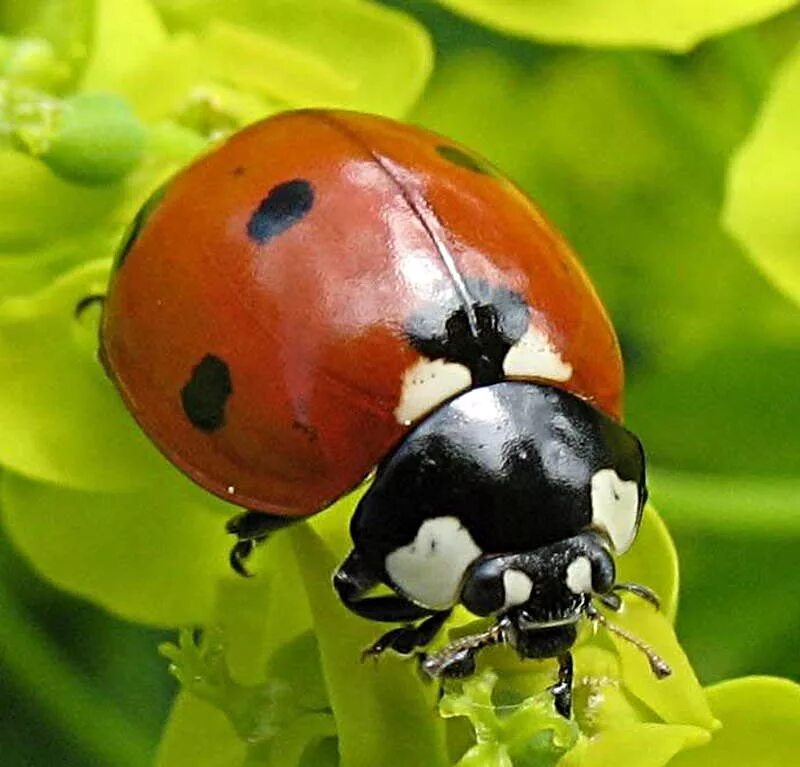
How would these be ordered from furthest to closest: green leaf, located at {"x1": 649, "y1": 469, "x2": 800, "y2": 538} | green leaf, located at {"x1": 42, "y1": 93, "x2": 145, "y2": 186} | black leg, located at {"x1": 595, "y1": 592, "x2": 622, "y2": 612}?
green leaf, located at {"x1": 649, "y1": 469, "x2": 800, "y2": 538}
green leaf, located at {"x1": 42, "y1": 93, "x2": 145, "y2": 186}
black leg, located at {"x1": 595, "y1": 592, "x2": 622, "y2": 612}

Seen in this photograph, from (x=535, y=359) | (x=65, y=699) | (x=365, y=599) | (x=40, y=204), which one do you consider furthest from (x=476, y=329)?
(x=65, y=699)

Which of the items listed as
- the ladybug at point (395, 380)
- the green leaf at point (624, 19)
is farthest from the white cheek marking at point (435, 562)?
the green leaf at point (624, 19)

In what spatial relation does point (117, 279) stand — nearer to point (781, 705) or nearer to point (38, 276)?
point (38, 276)

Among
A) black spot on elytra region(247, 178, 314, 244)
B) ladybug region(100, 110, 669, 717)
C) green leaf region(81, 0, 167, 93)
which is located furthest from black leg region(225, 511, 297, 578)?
green leaf region(81, 0, 167, 93)

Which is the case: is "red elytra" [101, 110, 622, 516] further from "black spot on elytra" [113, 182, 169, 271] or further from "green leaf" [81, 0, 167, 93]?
"green leaf" [81, 0, 167, 93]

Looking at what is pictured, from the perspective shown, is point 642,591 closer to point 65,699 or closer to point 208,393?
point 208,393

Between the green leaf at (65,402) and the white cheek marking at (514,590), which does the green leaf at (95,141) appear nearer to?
the green leaf at (65,402)
